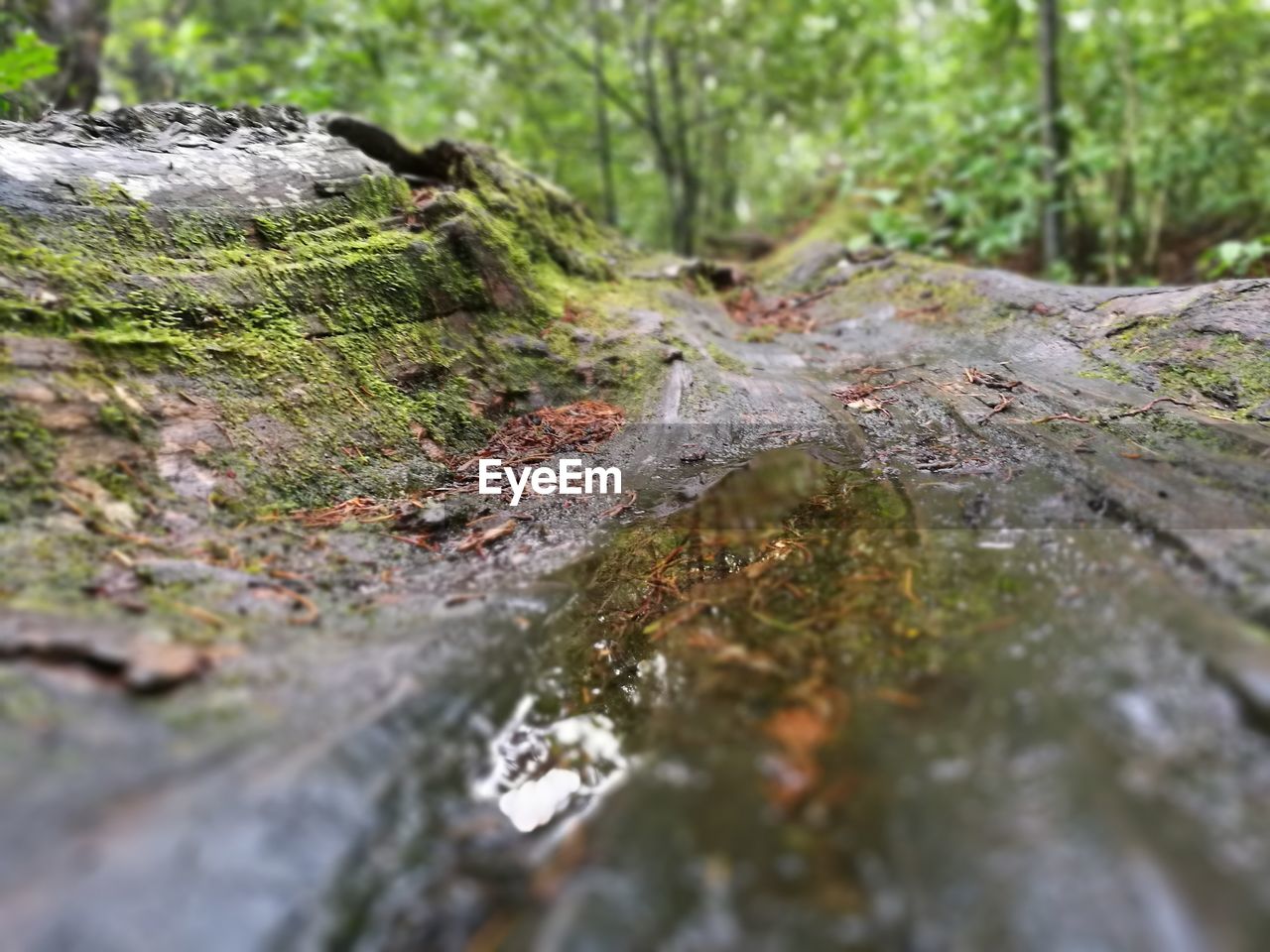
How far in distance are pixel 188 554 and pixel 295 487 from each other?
647mm

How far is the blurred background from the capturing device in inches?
287

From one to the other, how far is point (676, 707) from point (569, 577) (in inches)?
31.8

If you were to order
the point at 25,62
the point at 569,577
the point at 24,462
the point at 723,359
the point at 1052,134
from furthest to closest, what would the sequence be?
the point at 1052,134 → the point at 723,359 → the point at 25,62 → the point at 569,577 → the point at 24,462

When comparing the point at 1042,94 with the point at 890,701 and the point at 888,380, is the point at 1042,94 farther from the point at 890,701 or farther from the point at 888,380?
the point at 890,701

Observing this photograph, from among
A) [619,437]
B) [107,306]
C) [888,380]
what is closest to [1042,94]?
[888,380]

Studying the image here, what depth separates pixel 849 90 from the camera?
11297mm

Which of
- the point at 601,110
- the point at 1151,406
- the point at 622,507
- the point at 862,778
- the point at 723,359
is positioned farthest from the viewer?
the point at 601,110

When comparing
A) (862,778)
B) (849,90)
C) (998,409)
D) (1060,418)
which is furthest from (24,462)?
(849,90)

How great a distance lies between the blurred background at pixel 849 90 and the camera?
7285mm

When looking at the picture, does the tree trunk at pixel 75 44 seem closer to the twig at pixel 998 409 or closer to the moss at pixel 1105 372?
the twig at pixel 998 409

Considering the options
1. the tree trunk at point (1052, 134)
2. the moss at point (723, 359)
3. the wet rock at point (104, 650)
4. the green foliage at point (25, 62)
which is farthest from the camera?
the tree trunk at point (1052, 134)

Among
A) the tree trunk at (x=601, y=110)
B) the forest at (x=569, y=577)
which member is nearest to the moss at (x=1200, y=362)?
the forest at (x=569, y=577)

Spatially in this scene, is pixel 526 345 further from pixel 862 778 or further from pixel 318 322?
pixel 862 778

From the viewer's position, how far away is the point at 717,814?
1371 mm
